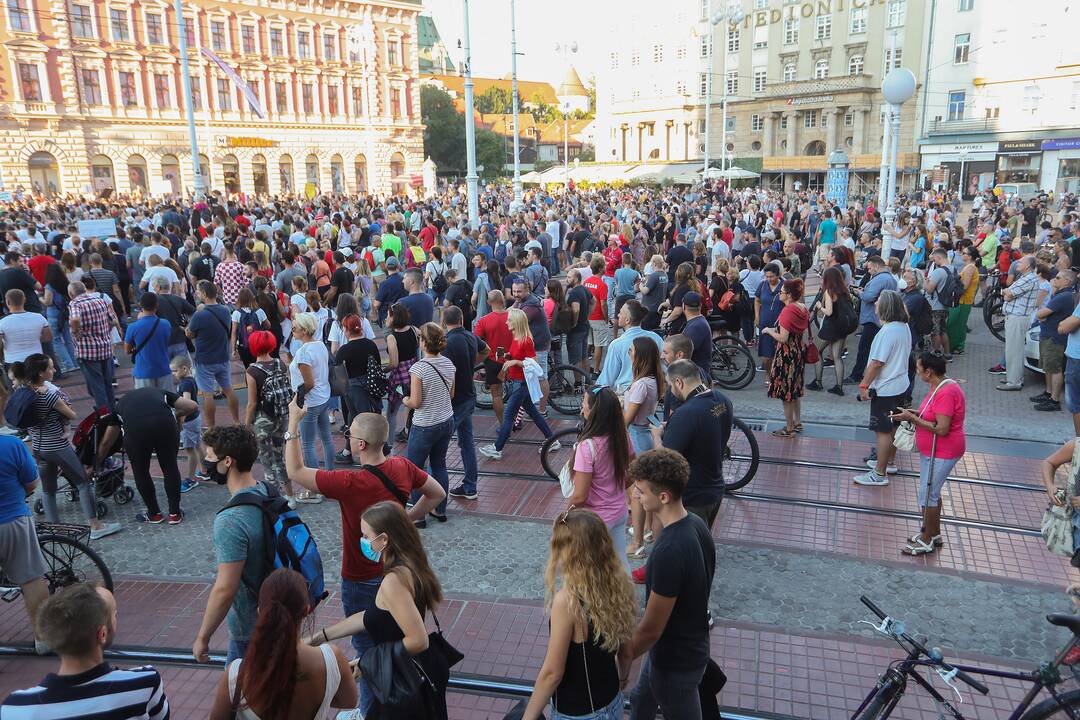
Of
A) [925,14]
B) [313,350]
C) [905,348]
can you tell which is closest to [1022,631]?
[905,348]

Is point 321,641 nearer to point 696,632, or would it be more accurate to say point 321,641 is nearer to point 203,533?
point 696,632

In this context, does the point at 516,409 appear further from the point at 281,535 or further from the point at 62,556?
the point at 281,535

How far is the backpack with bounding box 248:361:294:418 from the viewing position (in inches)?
→ 268

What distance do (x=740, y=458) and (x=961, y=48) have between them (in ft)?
166

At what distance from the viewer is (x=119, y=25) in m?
50.5

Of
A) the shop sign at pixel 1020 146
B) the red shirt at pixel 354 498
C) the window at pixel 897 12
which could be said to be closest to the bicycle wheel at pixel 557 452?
the red shirt at pixel 354 498

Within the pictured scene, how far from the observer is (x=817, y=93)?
58531mm

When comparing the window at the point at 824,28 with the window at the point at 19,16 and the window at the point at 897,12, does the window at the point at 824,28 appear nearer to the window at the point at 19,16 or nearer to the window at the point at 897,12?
the window at the point at 897,12

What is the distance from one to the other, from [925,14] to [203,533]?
58796mm

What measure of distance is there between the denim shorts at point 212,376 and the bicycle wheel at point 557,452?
12.1 ft

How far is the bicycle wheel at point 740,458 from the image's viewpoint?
712cm

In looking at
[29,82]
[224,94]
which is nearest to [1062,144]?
[224,94]

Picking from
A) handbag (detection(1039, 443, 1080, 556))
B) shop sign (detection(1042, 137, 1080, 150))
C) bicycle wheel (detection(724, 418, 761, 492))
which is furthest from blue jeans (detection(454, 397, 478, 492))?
shop sign (detection(1042, 137, 1080, 150))

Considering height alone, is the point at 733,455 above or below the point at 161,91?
below
